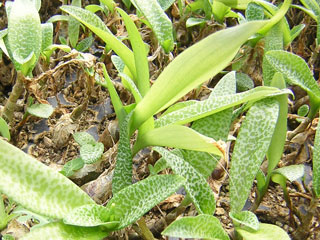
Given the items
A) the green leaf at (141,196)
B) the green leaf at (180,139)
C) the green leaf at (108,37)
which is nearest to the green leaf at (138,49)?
the green leaf at (108,37)

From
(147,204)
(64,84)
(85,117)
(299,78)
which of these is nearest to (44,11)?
(64,84)

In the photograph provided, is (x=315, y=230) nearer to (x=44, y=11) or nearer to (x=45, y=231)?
(x=45, y=231)

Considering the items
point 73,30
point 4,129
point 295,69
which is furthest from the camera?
point 73,30

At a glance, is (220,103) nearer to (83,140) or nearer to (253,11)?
(83,140)

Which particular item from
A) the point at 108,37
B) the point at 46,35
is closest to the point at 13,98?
the point at 46,35

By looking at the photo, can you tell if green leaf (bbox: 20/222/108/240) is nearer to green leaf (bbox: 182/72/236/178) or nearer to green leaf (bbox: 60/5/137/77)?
green leaf (bbox: 182/72/236/178)
